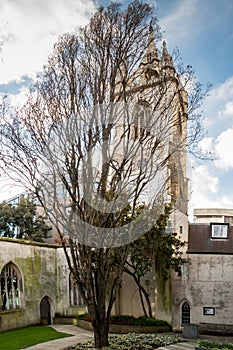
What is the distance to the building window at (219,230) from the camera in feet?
64.3

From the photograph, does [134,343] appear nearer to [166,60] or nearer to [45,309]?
[166,60]

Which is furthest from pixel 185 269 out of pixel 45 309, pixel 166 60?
pixel 166 60

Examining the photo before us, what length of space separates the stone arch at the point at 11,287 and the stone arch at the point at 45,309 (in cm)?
185

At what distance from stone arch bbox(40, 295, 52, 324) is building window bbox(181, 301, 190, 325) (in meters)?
6.58

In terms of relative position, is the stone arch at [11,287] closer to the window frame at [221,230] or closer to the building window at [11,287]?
the building window at [11,287]

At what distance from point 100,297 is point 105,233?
1873 millimetres

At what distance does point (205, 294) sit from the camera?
60.2ft

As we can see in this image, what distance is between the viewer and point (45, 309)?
21.0 m

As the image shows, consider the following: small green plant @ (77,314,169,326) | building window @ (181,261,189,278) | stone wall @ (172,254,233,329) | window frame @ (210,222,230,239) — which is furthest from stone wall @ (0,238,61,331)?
window frame @ (210,222,230,239)

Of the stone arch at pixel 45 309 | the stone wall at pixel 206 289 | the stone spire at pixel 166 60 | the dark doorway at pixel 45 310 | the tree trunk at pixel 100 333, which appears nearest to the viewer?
the tree trunk at pixel 100 333

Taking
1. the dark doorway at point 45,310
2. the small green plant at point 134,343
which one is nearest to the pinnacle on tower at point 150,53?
the small green plant at point 134,343

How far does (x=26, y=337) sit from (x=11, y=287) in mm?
3640

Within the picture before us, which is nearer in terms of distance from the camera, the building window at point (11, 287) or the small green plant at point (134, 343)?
the small green plant at point (134, 343)

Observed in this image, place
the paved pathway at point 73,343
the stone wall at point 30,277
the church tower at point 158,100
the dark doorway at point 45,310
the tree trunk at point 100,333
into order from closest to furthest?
the tree trunk at point 100,333, the paved pathway at point 73,343, the church tower at point 158,100, the stone wall at point 30,277, the dark doorway at point 45,310
